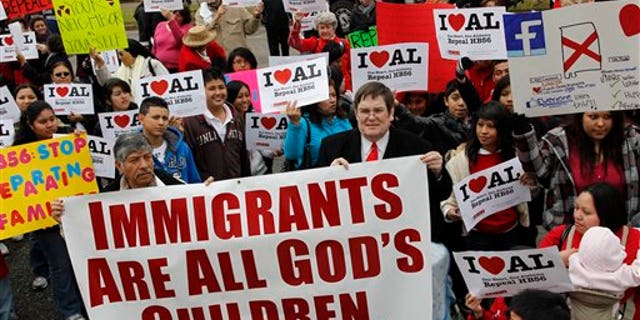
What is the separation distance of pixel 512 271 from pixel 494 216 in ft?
4.12

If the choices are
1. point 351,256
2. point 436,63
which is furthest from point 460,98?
point 351,256

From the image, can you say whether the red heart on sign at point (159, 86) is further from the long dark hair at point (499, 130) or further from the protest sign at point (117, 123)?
the long dark hair at point (499, 130)

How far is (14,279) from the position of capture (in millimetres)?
7129

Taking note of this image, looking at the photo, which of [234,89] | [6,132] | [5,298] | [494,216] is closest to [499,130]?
[494,216]

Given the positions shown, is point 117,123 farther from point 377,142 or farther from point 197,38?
point 377,142

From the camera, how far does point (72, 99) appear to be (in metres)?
7.47

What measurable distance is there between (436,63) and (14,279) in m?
4.08

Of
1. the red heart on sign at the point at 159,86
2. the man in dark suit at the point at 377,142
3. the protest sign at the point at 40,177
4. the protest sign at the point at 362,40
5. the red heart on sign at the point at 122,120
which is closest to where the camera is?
the man in dark suit at the point at 377,142

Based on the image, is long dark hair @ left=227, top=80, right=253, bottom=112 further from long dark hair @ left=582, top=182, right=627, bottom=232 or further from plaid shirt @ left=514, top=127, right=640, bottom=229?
long dark hair @ left=582, top=182, right=627, bottom=232

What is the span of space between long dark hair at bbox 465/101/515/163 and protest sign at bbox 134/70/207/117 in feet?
7.22

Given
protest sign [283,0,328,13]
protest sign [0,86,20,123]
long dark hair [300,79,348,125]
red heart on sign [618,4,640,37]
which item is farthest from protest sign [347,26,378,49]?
red heart on sign [618,4,640,37]

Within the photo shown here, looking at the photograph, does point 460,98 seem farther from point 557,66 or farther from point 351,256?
point 351,256

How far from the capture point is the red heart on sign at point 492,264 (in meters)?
3.88

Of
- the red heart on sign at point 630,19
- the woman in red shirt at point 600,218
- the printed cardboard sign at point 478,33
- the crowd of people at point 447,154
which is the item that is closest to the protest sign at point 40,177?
the crowd of people at point 447,154
